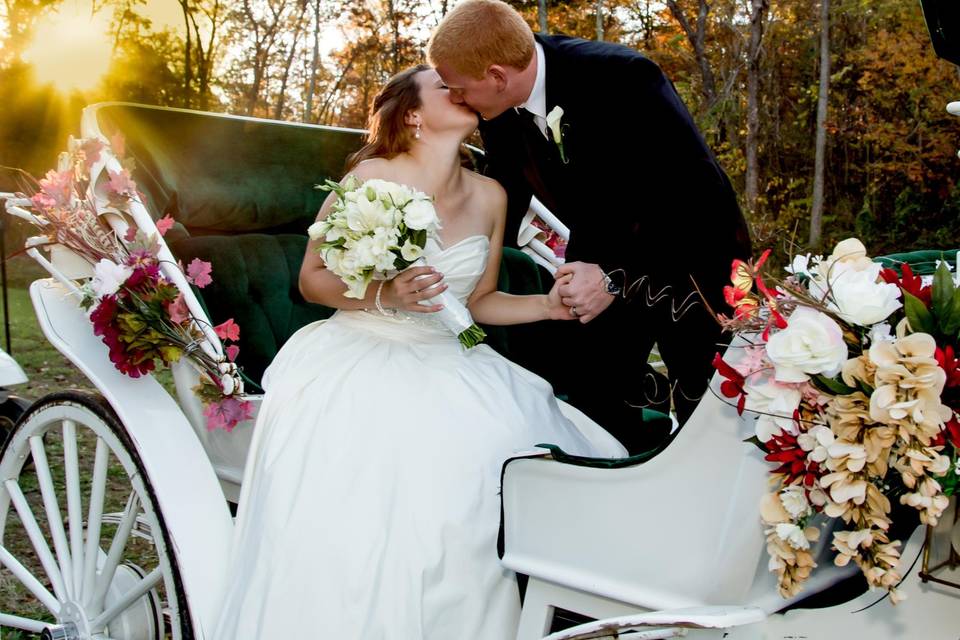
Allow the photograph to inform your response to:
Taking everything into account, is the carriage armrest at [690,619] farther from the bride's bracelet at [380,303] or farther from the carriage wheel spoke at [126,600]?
the carriage wheel spoke at [126,600]

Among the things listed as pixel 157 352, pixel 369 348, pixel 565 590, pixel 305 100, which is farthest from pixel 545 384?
pixel 305 100

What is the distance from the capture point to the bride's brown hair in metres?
2.78

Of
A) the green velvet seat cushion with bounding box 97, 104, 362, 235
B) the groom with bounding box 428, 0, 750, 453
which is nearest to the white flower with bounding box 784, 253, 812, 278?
the groom with bounding box 428, 0, 750, 453

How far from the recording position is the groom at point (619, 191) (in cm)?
248

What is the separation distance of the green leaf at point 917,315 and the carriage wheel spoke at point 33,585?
8.19ft

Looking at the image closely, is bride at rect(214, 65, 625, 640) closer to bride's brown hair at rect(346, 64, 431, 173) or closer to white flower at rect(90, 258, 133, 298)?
bride's brown hair at rect(346, 64, 431, 173)

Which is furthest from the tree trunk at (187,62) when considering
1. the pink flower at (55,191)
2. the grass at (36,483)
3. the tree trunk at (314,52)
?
the pink flower at (55,191)

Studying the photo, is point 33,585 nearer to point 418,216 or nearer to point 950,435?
point 418,216

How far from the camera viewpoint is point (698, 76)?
59.1 feet

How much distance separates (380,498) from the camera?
2.11 metres

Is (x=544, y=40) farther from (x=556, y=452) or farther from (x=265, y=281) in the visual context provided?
(x=556, y=452)

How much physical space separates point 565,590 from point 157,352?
1322mm

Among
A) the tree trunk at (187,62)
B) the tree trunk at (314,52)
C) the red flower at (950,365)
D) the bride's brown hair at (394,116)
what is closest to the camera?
the red flower at (950,365)

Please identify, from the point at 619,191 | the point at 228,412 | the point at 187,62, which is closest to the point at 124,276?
the point at 228,412
